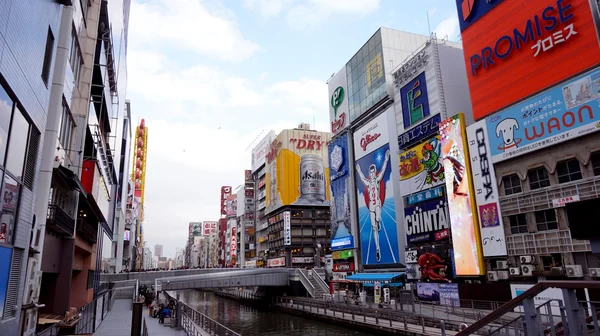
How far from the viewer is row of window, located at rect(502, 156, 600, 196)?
87.4 feet

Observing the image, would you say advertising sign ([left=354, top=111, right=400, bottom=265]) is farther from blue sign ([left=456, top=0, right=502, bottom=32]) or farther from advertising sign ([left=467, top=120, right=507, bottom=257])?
blue sign ([left=456, top=0, right=502, bottom=32])

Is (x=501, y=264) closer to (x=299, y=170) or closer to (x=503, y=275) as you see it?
(x=503, y=275)

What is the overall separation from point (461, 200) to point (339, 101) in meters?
35.8

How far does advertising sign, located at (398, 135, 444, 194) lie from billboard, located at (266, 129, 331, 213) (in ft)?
166

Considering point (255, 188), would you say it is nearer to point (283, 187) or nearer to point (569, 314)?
point (283, 187)

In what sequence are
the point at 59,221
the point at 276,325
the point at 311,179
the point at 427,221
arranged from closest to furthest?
1. the point at 59,221
2. the point at 276,325
3. the point at 427,221
4. the point at 311,179

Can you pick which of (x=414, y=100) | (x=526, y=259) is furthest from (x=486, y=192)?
(x=414, y=100)

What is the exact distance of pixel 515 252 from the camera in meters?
30.6

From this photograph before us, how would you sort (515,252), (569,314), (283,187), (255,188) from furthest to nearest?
(255,188) → (283,187) → (515,252) → (569,314)

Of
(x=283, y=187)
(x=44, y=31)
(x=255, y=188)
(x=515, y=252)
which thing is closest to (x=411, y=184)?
(x=515, y=252)

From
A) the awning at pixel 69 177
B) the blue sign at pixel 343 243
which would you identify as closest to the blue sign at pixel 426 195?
the blue sign at pixel 343 243

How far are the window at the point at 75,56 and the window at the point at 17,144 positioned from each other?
34.0ft

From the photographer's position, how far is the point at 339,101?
222 feet

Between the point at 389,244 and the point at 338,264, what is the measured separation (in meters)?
15.1
